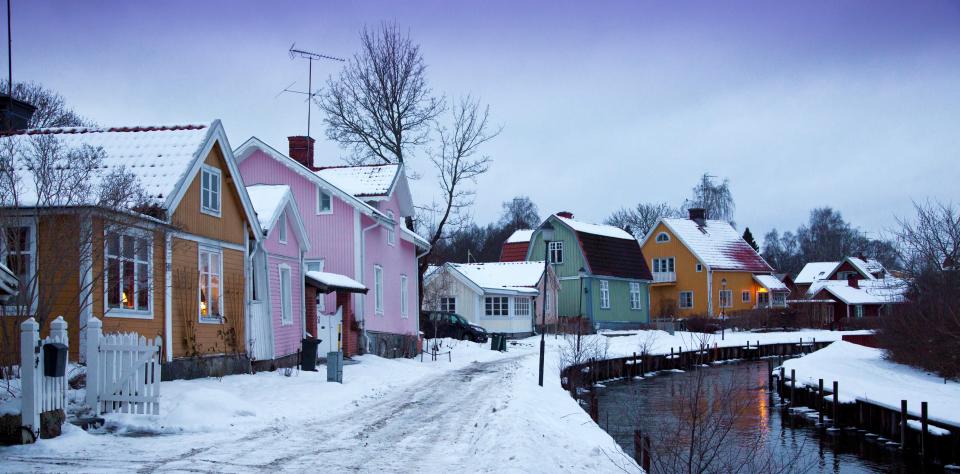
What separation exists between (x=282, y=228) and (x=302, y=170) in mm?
5711

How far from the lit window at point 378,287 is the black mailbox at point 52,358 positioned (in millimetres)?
18851

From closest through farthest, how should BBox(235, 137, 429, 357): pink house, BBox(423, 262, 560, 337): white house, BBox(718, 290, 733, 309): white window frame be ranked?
1. BBox(235, 137, 429, 357): pink house
2. BBox(423, 262, 560, 337): white house
3. BBox(718, 290, 733, 309): white window frame

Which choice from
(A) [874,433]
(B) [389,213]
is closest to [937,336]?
(A) [874,433]

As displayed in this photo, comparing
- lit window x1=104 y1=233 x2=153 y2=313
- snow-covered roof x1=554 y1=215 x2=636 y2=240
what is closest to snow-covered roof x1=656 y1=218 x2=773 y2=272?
snow-covered roof x1=554 y1=215 x2=636 y2=240

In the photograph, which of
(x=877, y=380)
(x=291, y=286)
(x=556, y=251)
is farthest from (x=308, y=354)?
(x=556, y=251)

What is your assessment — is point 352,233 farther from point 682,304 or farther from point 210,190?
point 682,304

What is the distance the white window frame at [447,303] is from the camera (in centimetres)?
4753

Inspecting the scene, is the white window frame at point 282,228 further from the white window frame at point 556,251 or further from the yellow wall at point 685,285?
the yellow wall at point 685,285

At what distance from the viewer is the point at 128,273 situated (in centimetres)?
1628

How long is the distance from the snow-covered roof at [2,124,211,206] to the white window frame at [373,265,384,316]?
1269 cm

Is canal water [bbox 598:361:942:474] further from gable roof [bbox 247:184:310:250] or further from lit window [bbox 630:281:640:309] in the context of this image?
lit window [bbox 630:281:640:309]

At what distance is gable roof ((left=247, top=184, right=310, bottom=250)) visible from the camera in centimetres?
2244

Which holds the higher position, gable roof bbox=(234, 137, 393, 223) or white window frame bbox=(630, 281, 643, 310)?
gable roof bbox=(234, 137, 393, 223)

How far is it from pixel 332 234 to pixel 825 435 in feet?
52.4
